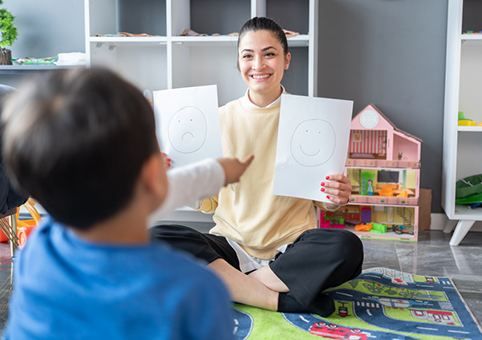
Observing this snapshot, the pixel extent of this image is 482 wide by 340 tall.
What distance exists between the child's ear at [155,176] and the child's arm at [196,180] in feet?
Result: 0.41

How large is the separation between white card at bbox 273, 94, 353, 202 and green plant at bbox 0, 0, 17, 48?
199 centimetres

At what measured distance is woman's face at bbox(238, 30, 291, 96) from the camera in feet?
4.84

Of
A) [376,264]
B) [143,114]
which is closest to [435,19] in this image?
[376,264]

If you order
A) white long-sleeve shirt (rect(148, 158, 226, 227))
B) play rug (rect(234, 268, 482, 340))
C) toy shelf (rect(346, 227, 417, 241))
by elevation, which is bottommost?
toy shelf (rect(346, 227, 417, 241))

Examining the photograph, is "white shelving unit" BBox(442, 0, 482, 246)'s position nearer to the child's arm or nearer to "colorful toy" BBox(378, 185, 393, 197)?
"colorful toy" BBox(378, 185, 393, 197)

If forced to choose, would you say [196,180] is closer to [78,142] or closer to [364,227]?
[78,142]

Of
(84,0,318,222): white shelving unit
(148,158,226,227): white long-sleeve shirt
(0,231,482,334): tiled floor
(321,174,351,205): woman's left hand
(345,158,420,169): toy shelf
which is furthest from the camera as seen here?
(84,0,318,222): white shelving unit

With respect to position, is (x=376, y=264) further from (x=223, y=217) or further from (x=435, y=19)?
(x=435, y=19)

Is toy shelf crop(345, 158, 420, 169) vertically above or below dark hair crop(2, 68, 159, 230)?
below

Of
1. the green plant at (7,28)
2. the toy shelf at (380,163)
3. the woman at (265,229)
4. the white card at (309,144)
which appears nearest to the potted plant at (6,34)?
the green plant at (7,28)

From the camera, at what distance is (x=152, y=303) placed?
42 cm

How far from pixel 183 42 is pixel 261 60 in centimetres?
120

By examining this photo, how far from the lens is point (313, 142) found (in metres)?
1.46

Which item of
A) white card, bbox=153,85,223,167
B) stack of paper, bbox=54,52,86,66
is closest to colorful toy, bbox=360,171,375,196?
white card, bbox=153,85,223,167
